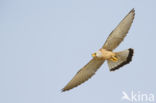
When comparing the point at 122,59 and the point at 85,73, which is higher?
the point at 85,73

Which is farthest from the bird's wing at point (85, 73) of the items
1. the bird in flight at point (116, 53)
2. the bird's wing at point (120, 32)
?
the bird's wing at point (120, 32)

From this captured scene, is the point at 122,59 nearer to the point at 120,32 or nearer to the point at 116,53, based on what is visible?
the point at 116,53

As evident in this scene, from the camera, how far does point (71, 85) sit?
40.7ft

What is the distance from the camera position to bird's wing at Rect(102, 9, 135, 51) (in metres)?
11.7

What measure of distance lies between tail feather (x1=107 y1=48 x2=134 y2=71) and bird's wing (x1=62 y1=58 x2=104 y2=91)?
0.50 meters

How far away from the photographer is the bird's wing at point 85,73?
1238cm

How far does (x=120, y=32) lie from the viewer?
11.7 meters

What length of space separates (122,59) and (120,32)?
2.33ft

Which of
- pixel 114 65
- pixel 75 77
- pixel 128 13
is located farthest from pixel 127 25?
pixel 75 77

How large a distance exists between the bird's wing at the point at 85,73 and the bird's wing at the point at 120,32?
759mm

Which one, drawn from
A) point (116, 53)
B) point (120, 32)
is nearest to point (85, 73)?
point (116, 53)

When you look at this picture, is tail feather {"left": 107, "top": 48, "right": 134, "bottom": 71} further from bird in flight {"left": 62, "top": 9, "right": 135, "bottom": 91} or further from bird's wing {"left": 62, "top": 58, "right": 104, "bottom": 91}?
bird's wing {"left": 62, "top": 58, "right": 104, "bottom": 91}

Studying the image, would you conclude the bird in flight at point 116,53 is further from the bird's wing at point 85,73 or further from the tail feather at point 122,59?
the bird's wing at point 85,73

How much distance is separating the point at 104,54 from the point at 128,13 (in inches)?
48.0
